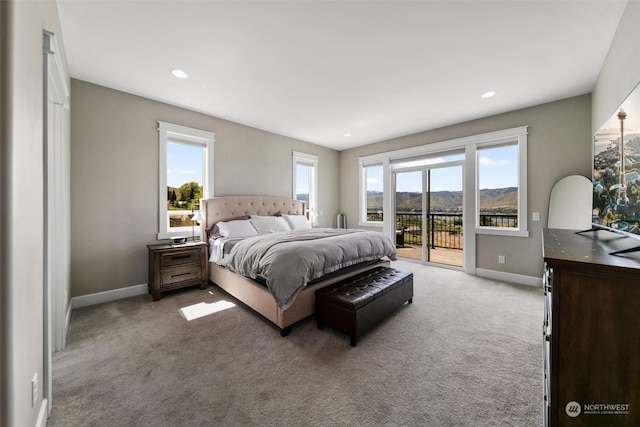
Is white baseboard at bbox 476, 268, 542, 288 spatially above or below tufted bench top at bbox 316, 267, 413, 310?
below

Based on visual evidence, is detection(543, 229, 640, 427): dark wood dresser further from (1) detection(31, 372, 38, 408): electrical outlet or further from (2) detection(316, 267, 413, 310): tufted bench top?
(1) detection(31, 372, 38, 408): electrical outlet

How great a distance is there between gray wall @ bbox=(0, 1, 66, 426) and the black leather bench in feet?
5.96

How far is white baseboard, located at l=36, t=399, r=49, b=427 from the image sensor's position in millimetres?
1227

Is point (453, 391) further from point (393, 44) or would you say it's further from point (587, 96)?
point (587, 96)

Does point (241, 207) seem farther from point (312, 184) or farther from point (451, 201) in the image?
point (451, 201)

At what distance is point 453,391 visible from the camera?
1.58 m

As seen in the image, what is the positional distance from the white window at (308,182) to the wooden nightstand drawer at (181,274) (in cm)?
261

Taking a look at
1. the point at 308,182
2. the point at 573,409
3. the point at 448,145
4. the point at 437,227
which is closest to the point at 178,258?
the point at 308,182

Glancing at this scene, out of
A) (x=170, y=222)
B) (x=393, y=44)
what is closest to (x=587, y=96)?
(x=393, y=44)

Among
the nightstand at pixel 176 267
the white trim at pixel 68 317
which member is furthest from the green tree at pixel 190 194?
the white trim at pixel 68 317

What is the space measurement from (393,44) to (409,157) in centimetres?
306

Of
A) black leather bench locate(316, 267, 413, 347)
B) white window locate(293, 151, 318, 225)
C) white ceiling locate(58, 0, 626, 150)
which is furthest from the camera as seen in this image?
white window locate(293, 151, 318, 225)

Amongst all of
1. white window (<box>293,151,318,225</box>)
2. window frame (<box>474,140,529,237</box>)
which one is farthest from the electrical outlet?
window frame (<box>474,140,529,237</box>)

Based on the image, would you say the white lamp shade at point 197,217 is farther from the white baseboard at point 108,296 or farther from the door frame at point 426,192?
the door frame at point 426,192
